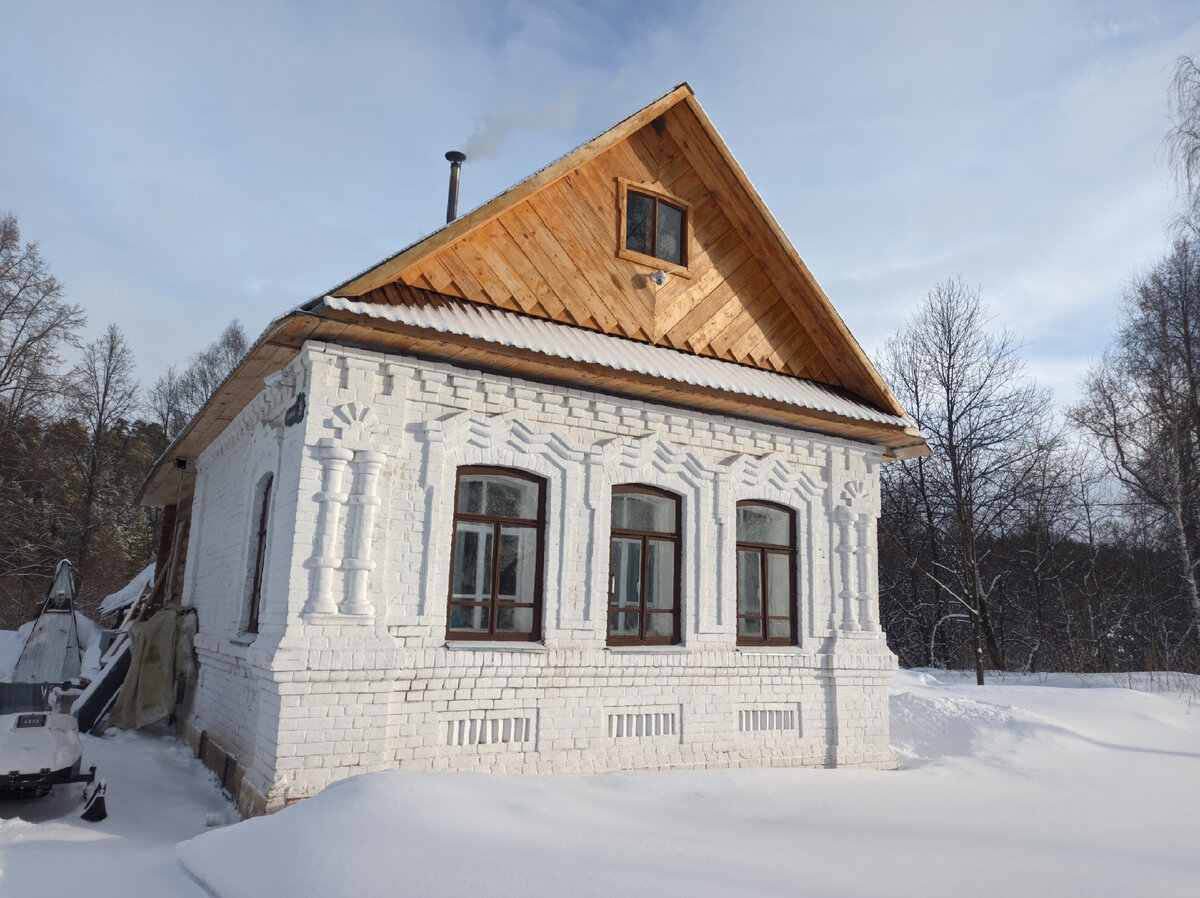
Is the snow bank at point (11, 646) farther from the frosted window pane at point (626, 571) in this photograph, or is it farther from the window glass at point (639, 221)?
the window glass at point (639, 221)

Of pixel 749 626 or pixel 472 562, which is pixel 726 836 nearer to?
pixel 472 562

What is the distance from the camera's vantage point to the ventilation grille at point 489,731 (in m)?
6.17

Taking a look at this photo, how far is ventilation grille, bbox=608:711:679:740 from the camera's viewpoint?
272 inches

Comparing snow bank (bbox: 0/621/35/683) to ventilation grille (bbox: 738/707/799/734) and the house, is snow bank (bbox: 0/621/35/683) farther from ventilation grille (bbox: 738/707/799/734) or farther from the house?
ventilation grille (bbox: 738/707/799/734)

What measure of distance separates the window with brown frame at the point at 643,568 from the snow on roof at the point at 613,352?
46.9 inches

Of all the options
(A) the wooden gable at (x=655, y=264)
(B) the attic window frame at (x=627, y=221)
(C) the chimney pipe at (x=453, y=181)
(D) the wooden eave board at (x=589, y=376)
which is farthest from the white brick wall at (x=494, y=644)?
(C) the chimney pipe at (x=453, y=181)

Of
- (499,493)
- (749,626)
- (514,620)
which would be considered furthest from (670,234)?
(514,620)

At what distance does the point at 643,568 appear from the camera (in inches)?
292

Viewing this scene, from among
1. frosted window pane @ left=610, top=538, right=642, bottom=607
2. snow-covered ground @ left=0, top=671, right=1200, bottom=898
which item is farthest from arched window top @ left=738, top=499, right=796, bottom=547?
snow-covered ground @ left=0, top=671, right=1200, bottom=898

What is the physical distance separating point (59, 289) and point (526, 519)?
20.0 metres

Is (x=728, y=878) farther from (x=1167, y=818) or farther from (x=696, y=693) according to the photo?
(x=1167, y=818)

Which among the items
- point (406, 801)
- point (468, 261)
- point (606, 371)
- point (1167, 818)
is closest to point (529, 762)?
point (406, 801)

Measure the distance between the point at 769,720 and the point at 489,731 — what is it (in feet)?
9.70

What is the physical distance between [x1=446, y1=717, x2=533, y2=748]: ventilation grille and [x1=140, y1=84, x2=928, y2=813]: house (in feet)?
0.08
